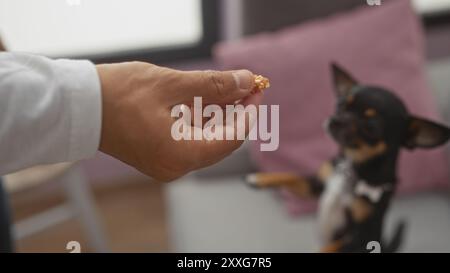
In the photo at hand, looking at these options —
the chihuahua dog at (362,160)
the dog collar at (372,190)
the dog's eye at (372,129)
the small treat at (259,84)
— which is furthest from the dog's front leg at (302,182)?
the small treat at (259,84)

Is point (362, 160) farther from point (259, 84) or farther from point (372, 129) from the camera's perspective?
point (259, 84)

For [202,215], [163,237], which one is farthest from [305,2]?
[163,237]

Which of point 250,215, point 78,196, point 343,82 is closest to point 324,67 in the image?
point 343,82

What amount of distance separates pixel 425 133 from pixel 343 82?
5.0 inches

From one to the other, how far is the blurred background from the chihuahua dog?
63 millimetres

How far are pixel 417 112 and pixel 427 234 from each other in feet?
0.74

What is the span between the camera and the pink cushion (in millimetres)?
812

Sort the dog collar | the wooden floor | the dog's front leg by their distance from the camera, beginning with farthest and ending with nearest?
the wooden floor → the dog's front leg → the dog collar

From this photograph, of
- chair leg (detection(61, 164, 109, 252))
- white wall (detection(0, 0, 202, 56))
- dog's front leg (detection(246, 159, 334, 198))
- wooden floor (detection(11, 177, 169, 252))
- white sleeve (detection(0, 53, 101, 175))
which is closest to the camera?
white sleeve (detection(0, 53, 101, 175))

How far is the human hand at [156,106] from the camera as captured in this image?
1.61ft

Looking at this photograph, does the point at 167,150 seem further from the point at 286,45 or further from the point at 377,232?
the point at 286,45

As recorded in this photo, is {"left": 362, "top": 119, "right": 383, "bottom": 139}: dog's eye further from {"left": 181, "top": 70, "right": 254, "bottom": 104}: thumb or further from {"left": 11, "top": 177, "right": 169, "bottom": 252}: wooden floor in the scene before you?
{"left": 11, "top": 177, "right": 169, "bottom": 252}: wooden floor

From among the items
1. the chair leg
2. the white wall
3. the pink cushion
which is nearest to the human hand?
the white wall

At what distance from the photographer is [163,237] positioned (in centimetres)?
125
